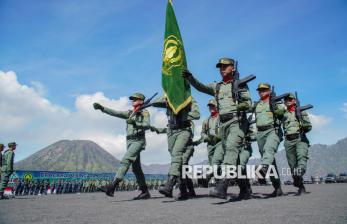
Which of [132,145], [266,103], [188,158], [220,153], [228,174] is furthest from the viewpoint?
[220,153]

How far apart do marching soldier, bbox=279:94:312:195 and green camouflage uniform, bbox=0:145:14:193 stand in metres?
9.37

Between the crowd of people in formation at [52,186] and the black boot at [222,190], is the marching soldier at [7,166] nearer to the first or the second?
the crowd of people in formation at [52,186]

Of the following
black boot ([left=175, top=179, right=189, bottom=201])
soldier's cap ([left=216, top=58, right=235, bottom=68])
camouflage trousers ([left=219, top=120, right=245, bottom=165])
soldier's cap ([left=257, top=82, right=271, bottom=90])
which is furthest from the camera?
soldier's cap ([left=257, top=82, right=271, bottom=90])

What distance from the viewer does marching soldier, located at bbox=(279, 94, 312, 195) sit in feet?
31.7

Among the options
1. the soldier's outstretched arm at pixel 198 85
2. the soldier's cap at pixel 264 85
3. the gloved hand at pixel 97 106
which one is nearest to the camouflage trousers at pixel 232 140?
the soldier's outstretched arm at pixel 198 85

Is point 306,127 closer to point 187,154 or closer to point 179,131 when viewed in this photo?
Result: point 187,154

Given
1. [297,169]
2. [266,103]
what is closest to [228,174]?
[266,103]

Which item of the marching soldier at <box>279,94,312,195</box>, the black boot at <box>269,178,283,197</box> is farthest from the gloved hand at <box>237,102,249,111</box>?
the marching soldier at <box>279,94,312,195</box>

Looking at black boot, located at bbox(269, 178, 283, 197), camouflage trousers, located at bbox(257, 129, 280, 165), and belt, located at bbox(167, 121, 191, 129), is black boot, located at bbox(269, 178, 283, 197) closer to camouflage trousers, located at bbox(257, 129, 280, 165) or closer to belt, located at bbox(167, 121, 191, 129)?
camouflage trousers, located at bbox(257, 129, 280, 165)

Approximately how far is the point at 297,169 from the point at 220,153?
2201 millimetres

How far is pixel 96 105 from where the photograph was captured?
10.2 metres

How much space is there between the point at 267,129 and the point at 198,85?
97.5 inches

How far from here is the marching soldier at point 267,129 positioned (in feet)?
27.1

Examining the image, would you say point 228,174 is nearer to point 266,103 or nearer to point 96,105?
point 266,103
